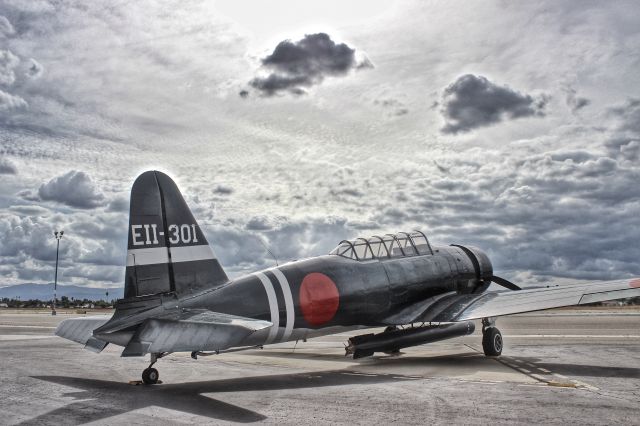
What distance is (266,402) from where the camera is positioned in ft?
29.5

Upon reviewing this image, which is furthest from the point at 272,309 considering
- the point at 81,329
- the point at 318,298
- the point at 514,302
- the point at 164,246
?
the point at 514,302

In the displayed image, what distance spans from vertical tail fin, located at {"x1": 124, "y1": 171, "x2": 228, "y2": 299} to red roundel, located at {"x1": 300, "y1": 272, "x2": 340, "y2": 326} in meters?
1.87

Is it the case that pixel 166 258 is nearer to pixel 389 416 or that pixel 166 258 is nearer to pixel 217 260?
pixel 217 260

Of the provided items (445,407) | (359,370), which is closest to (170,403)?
(445,407)

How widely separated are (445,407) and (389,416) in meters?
1.07

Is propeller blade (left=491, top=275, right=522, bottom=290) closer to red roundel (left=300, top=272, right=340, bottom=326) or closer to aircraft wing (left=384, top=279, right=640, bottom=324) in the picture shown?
aircraft wing (left=384, top=279, right=640, bottom=324)

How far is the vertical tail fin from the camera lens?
1080 centimetres

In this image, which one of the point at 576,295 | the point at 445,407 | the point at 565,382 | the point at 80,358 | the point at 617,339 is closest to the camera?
the point at 445,407

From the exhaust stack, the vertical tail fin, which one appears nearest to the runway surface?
the exhaust stack

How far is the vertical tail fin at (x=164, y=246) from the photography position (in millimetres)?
10797

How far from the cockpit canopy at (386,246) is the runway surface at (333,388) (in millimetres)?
2769

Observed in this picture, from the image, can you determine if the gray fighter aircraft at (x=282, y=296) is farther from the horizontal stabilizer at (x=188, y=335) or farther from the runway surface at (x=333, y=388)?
the runway surface at (x=333, y=388)

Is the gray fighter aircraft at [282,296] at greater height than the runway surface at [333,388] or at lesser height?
greater

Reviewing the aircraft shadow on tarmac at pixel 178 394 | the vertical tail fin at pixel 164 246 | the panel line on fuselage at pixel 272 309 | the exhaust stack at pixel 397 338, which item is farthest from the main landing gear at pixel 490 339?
the vertical tail fin at pixel 164 246
